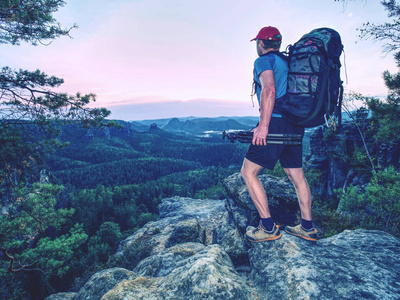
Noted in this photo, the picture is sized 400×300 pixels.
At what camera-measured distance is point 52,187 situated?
29.8ft

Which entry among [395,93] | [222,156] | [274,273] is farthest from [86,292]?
[222,156]

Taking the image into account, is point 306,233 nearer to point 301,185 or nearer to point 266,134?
point 301,185

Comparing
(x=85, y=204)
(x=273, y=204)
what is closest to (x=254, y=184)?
(x=273, y=204)

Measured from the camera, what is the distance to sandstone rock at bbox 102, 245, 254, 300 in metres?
2.48

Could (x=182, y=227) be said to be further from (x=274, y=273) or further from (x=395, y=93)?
(x=395, y=93)

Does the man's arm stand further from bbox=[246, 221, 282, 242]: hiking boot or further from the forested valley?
the forested valley

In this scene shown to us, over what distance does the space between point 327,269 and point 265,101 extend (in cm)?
258

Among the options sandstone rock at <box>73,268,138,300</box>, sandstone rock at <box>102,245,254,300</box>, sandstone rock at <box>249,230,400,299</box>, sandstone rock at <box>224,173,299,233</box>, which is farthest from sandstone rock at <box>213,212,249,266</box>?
sandstone rock at <box>73,268,138,300</box>

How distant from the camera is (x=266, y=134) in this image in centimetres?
279

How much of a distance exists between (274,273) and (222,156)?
15005cm

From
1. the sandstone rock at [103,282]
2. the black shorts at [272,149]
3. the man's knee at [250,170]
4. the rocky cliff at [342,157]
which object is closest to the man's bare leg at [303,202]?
the black shorts at [272,149]

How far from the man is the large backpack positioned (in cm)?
21

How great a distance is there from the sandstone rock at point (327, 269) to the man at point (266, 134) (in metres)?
0.30

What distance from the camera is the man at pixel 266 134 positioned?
276cm
